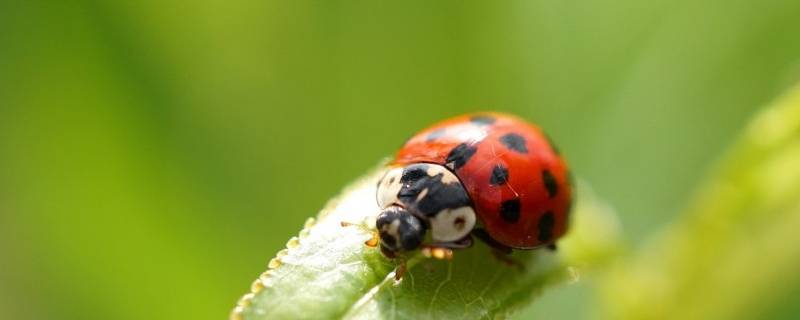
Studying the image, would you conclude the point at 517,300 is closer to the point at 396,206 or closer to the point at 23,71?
the point at 396,206

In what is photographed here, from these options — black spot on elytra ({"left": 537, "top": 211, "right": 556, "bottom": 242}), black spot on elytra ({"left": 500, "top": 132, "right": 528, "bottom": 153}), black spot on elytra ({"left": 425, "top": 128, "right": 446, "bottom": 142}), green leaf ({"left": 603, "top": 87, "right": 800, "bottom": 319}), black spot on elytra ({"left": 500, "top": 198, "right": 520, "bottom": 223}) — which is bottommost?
green leaf ({"left": 603, "top": 87, "right": 800, "bottom": 319})

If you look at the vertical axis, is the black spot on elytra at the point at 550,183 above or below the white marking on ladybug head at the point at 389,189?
below

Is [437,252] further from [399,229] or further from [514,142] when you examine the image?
[514,142]

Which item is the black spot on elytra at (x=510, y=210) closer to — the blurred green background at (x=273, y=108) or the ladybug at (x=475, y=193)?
the ladybug at (x=475, y=193)

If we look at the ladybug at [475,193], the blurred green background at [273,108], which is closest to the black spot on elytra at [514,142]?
the ladybug at [475,193]

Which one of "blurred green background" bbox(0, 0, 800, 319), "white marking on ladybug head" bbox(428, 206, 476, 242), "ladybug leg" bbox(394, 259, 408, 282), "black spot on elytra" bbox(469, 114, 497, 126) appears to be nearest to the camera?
"ladybug leg" bbox(394, 259, 408, 282)

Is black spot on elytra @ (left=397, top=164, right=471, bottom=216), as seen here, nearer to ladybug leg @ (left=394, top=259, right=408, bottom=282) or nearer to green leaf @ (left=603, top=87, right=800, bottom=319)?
ladybug leg @ (left=394, top=259, right=408, bottom=282)

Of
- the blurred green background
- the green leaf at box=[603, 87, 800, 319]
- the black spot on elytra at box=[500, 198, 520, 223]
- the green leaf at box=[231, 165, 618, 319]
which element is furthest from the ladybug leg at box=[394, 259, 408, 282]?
the blurred green background

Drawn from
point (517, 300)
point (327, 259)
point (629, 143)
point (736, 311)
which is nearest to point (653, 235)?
point (629, 143)
